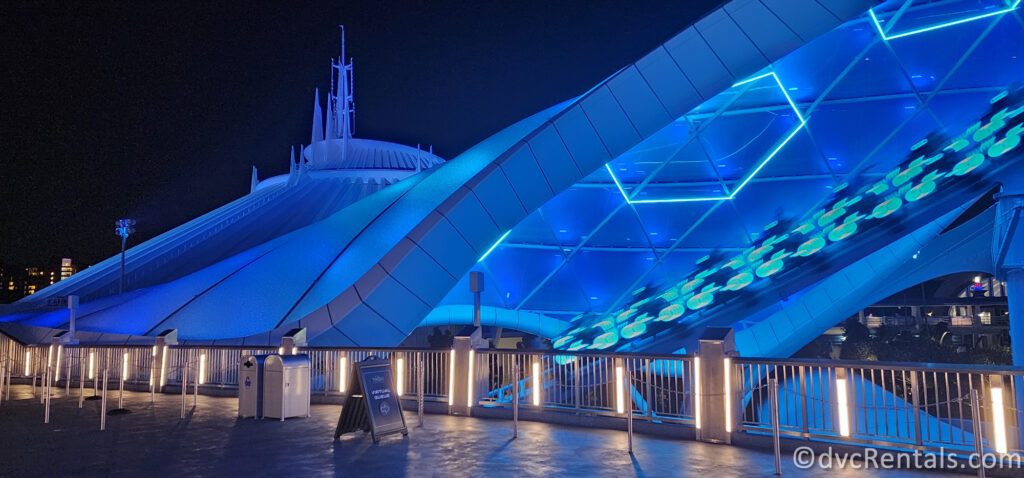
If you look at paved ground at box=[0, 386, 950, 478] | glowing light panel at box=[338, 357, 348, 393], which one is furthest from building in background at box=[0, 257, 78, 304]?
paved ground at box=[0, 386, 950, 478]

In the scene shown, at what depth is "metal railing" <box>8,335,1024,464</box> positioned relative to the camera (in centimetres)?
966

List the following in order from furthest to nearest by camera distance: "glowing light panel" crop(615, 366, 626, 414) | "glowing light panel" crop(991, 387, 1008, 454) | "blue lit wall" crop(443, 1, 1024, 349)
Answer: "blue lit wall" crop(443, 1, 1024, 349) → "glowing light panel" crop(615, 366, 626, 414) → "glowing light panel" crop(991, 387, 1008, 454)

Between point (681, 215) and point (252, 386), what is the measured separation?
825 inches

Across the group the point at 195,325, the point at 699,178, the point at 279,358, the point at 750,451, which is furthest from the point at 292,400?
the point at 699,178

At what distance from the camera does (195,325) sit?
22.4 meters

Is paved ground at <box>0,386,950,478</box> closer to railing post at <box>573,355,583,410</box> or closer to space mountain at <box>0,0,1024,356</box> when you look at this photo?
railing post at <box>573,355,583,410</box>

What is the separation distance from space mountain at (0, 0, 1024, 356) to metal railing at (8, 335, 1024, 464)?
196 cm

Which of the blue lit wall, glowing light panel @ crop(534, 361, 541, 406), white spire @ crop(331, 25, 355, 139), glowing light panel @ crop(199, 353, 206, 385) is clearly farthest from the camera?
white spire @ crop(331, 25, 355, 139)

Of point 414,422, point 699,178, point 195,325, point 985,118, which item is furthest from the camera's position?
point 699,178

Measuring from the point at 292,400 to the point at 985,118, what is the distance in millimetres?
18962

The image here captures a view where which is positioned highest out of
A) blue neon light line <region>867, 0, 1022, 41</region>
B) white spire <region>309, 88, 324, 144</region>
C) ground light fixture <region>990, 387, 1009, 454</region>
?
white spire <region>309, 88, 324, 144</region>

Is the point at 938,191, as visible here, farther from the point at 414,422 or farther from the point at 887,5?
the point at 414,422

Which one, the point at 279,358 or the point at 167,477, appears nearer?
the point at 167,477

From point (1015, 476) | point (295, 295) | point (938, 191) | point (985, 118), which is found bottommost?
point (1015, 476)
